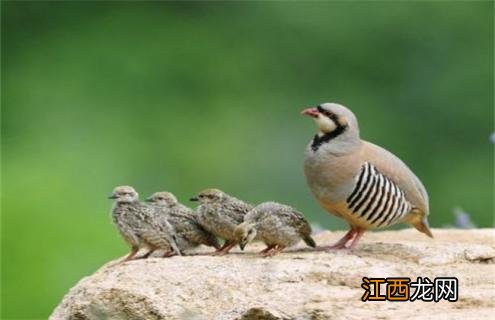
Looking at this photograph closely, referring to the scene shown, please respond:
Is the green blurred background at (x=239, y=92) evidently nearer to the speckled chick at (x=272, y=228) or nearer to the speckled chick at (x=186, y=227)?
the speckled chick at (x=186, y=227)

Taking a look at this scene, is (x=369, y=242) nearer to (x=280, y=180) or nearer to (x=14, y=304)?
(x=14, y=304)

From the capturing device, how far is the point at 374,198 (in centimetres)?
796

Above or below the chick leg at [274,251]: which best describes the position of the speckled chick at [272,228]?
above

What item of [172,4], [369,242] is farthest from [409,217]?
[172,4]

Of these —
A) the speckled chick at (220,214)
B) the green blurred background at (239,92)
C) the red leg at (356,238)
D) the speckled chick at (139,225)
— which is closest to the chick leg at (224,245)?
the speckled chick at (220,214)

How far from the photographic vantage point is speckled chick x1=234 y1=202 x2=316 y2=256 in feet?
25.5

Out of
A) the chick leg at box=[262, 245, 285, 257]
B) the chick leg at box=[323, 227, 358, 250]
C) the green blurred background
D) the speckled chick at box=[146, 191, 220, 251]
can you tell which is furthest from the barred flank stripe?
the green blurred background

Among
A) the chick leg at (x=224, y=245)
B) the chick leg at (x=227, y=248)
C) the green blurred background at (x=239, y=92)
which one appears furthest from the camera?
the green blurred background at (x=239, y=92)

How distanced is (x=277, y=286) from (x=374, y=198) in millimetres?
917

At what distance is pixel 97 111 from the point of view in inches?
585

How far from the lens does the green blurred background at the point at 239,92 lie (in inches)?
538

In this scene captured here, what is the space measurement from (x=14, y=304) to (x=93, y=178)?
2.43 metres

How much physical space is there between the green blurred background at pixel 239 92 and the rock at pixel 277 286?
397cm

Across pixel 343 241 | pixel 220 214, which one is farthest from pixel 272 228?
pixel 343 241
